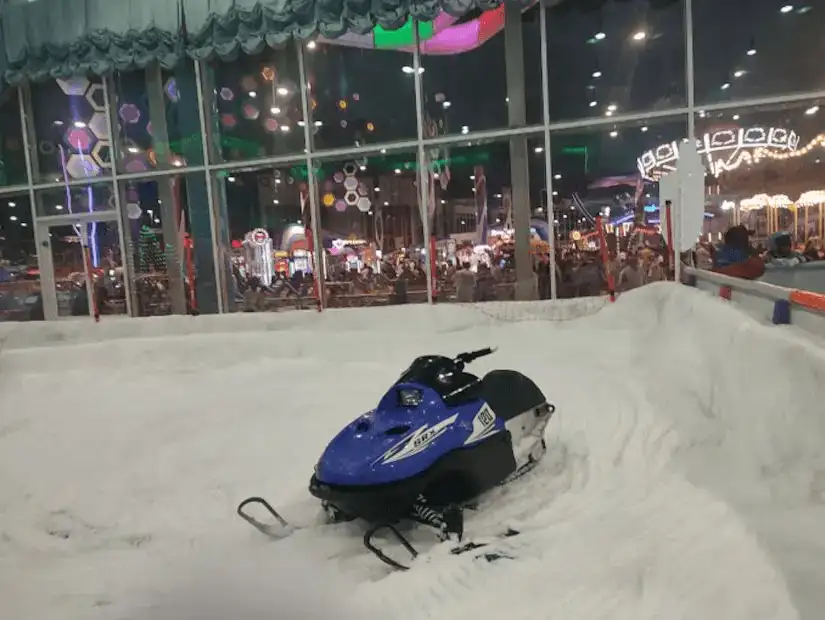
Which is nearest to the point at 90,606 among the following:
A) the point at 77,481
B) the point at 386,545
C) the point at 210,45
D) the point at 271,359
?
the point at 386,545

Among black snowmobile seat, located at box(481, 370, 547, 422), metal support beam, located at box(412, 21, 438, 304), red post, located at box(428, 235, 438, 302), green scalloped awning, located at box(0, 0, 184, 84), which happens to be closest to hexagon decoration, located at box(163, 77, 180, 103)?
green scalloped awning, located at box(0, 0, 184, 84)

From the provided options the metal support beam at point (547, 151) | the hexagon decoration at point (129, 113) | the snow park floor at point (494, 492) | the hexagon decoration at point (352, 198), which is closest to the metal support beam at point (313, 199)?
the hexagon decoration at point (352, 198)

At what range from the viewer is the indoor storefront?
7.94m

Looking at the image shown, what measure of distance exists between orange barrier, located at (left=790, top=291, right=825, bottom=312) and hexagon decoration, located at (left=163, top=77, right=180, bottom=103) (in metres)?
9.50

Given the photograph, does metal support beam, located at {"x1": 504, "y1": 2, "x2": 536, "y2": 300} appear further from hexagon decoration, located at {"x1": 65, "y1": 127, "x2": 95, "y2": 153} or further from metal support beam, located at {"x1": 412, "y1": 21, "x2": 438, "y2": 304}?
hexagon decoration, located at {"x1": 65, "y1": 127, "x2": 95, "y2": 153}

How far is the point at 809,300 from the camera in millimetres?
2771

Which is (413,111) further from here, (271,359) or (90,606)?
(90,606)

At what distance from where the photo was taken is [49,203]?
436 inches

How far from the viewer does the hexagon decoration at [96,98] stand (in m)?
10.5

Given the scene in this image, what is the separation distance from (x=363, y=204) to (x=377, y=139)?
0.97 m

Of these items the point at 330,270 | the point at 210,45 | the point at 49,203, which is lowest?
the point at 330,270

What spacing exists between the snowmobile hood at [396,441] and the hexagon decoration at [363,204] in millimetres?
7034

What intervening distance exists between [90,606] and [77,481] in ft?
5.31

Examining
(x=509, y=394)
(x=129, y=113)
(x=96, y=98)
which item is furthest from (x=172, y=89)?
(x=509, y=394)
